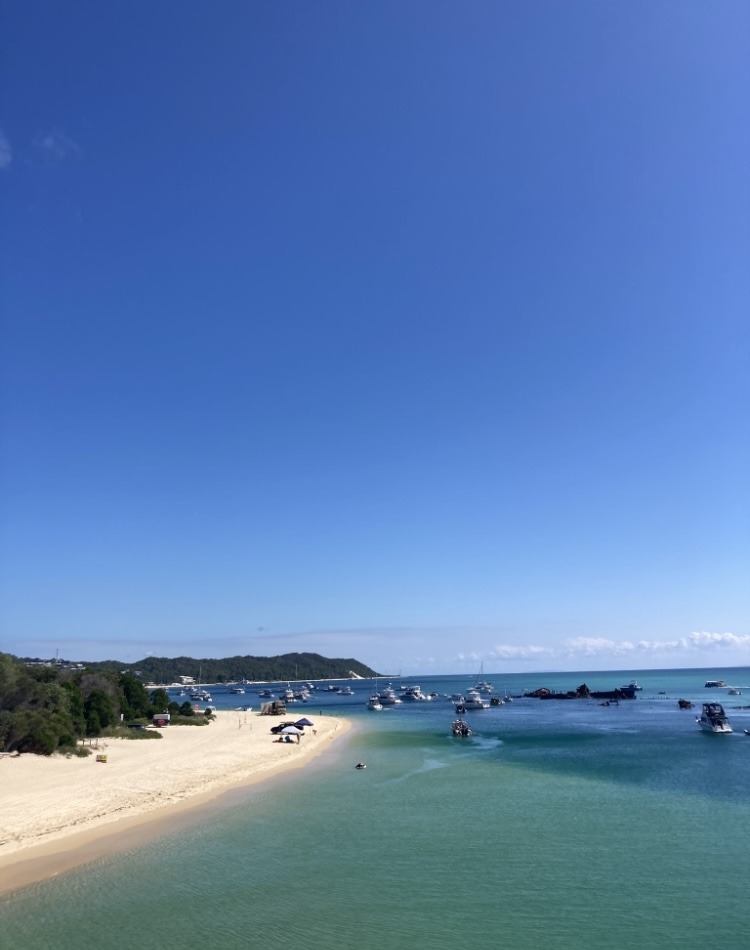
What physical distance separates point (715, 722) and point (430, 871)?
6273 cm

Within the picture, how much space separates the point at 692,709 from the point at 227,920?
114 m

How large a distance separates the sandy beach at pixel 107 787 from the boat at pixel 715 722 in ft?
143

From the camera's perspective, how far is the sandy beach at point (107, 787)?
27047 millimetres

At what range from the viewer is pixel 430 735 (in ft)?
256

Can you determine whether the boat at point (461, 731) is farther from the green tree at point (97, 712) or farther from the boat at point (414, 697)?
the boat at point (414, 697)

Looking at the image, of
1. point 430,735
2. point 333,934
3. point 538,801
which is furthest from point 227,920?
point 430,735

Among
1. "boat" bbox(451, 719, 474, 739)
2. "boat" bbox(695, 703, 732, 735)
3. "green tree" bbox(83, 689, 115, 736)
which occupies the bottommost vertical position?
"boat" bbox(451, 719, 474, 739)

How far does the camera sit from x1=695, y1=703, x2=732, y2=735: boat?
7388 centimetres

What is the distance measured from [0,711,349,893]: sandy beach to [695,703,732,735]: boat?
143 ft

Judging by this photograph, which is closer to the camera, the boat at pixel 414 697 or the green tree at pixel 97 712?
the green tree at pixel 97 712

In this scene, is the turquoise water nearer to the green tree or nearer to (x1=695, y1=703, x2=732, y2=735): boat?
the green tree

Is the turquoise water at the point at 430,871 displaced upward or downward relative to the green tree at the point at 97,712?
downward

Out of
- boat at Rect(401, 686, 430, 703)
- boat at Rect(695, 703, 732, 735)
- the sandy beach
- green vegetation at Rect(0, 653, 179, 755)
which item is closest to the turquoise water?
the sandy beach

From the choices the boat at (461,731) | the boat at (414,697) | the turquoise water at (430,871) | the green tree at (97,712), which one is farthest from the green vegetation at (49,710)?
the boat at (414,697)
